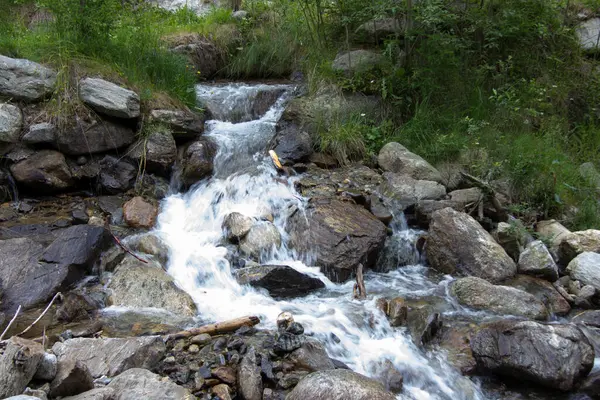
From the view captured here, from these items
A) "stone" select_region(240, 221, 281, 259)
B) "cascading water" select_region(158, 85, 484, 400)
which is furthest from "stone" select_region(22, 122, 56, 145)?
"stone" select_region(240, 221, 281, 259)

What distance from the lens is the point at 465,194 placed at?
579cm

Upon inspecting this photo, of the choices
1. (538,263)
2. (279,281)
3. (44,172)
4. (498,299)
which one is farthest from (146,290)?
(538,263)

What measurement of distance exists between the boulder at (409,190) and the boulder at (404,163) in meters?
0.18

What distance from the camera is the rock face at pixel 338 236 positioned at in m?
4.87

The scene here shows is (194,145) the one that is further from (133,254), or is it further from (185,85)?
(133,254)

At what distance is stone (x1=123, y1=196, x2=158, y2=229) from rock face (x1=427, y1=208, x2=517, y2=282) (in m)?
2.98

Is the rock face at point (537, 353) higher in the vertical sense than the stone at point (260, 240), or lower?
higher

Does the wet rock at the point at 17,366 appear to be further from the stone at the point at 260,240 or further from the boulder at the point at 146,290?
the stone at the point at 260,240

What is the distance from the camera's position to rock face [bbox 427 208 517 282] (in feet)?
16.1

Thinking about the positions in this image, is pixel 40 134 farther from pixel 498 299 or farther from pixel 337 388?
pixel 498 299

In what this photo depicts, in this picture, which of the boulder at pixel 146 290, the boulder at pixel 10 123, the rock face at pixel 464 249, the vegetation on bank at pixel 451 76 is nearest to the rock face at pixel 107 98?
the vegetation on bank at pixel 451 76

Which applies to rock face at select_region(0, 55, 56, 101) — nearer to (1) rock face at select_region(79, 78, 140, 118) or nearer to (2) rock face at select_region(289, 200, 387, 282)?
(1) rock face at select_region(79, 78, 140, 118)

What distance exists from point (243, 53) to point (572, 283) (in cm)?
696

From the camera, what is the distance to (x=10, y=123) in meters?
5.71
